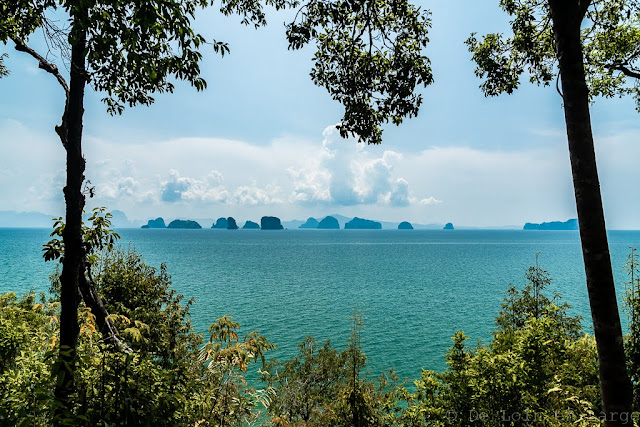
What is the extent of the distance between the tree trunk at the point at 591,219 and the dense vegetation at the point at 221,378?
4425 mm

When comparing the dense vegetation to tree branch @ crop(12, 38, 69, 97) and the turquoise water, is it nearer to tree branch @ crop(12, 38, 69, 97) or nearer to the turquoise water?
tree branch @ crop(12, 38, 69, 97)

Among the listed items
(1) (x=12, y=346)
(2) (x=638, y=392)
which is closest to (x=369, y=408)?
(2) (x=638, y=392)

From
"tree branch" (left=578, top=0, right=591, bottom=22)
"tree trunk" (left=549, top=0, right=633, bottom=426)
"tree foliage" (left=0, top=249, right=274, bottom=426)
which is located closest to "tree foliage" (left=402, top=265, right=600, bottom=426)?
"tree trunk" (left=549, top=0, right=633, bottom=426)

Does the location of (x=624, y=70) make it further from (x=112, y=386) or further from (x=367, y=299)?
(x=367, y=299)

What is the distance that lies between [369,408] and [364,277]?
232ft

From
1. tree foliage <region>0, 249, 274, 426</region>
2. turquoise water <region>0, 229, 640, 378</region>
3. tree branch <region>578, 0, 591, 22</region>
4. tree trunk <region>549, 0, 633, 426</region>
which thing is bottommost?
turquoise water <region>0, 229, 640, 378</region>

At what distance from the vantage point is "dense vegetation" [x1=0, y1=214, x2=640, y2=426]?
4566mm

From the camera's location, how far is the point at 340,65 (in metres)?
6.86

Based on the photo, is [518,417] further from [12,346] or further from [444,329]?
[444,329]

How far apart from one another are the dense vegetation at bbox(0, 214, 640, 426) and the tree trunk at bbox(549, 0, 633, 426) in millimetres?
4425

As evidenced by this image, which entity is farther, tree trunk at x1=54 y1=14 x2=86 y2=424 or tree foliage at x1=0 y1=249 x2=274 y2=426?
tree trunk at x1=54 y1=14 x2=86 y2=424

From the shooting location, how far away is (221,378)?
855 cm

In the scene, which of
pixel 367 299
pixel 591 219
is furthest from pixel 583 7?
pixel 367 299

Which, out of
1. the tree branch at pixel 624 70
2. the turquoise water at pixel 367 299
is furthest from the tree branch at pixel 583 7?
the turquoise water at pixel 367 299
